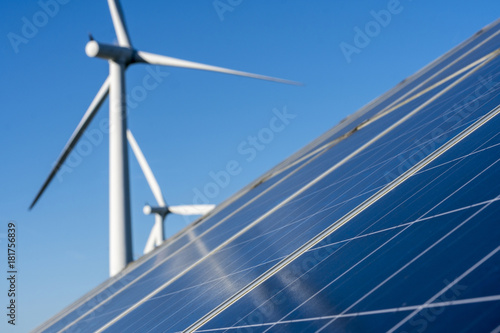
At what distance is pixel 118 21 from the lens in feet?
91.2

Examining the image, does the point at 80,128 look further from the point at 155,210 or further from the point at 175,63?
the point at 155,210

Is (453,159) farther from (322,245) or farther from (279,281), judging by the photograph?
(279,281)

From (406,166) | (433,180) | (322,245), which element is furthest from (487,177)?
(406,166)

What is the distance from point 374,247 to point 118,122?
18.5 m

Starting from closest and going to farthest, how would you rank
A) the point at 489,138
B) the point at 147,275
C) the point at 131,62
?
the point at 489,138 → the point at 147,275 → the point at 131,62

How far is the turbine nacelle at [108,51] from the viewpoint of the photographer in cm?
2438

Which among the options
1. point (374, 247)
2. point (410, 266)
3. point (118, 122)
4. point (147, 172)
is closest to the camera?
point (410, 266)

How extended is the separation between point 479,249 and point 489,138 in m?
2.89

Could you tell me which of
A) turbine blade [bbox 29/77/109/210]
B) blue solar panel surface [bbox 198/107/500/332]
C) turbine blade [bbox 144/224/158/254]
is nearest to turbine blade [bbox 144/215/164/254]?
turbine blade [bbox 144/224/158/254]

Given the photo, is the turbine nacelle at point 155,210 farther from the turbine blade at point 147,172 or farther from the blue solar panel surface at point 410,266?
the blue solar panel surface at point 410,266

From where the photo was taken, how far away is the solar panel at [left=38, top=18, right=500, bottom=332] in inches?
164

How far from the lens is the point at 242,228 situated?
13.3 m

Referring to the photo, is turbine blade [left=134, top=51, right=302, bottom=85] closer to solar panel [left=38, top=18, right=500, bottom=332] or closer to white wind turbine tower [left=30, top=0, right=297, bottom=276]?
white wind turbine tower [left=30, top=0, right=297, bottom=276]

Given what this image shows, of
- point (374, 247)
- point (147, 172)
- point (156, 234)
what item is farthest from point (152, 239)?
point (374, 247)
